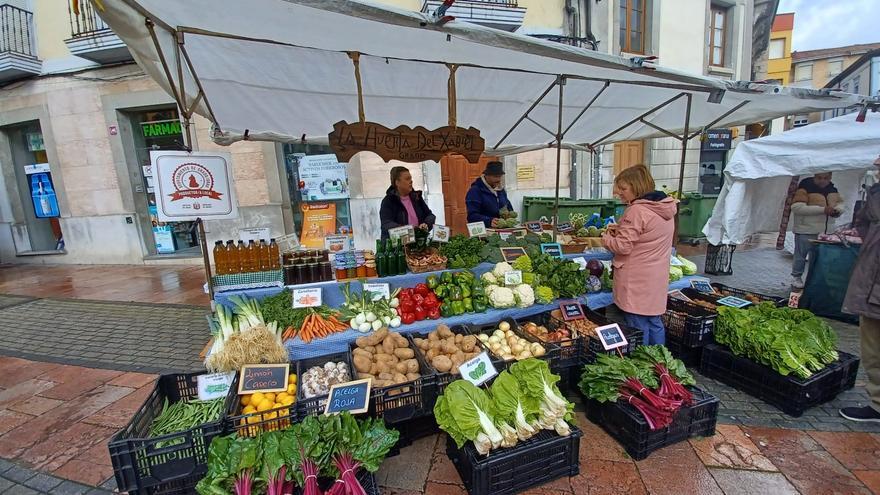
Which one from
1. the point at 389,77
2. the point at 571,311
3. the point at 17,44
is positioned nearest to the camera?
the point at 571,311

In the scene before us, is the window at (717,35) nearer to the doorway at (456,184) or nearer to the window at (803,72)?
the doorway at (456,184)

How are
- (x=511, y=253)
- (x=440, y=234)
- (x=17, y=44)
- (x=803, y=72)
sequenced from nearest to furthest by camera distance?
(x=511, y=253) < (x=440, y=234) < (x=17, y=44) < (x=803, y=72)

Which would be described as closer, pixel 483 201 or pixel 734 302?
pixel 734 302

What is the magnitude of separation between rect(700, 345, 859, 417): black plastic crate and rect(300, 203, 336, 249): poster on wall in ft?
26.4

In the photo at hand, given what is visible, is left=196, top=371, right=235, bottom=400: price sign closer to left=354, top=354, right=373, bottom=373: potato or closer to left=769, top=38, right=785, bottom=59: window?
left=354, top=354, right=373, bottom=373: potato

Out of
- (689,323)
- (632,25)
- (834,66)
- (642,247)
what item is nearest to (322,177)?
(642,247)

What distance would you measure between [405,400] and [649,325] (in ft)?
7.50

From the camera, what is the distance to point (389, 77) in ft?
12.9

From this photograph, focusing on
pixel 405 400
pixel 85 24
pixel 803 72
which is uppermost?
pixel 803 72

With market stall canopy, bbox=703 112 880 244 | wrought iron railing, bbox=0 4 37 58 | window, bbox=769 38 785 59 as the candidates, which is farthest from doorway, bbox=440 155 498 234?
window, bbox=769 38 785 59

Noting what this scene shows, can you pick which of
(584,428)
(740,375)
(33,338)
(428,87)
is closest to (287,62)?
(428,87)

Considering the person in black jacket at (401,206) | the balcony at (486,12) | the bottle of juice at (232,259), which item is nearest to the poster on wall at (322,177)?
the balcony at (486,12)

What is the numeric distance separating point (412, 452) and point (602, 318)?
2.09 m

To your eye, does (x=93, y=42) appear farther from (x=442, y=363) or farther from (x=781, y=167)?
(x=781, y=167)
